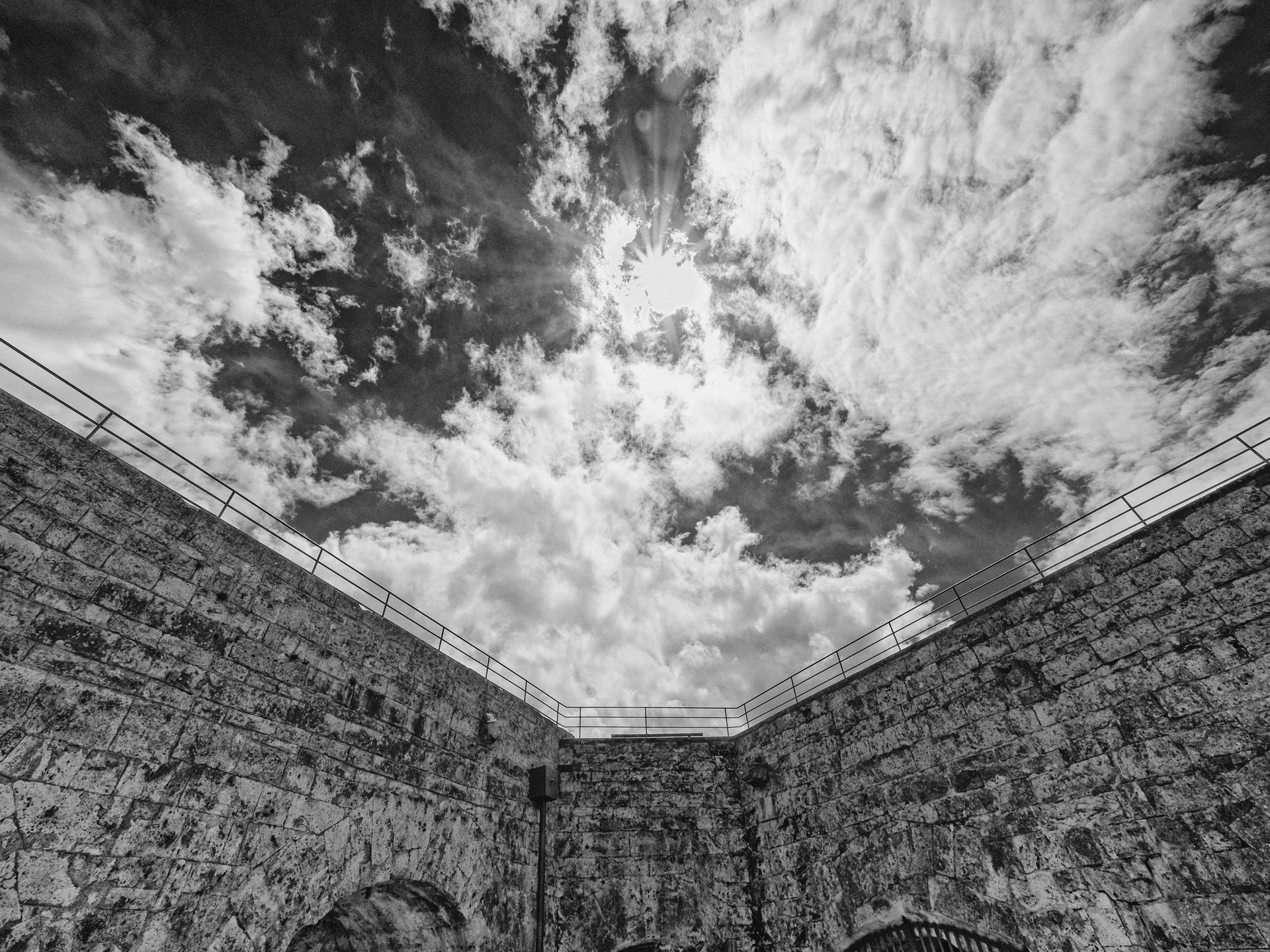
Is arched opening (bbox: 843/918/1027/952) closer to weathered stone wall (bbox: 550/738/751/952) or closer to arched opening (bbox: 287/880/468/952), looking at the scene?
weathered stone wall (bbox: 550/738/751/952)

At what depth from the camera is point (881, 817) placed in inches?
318

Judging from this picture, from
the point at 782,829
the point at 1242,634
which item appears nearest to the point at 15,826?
the point at 782,829

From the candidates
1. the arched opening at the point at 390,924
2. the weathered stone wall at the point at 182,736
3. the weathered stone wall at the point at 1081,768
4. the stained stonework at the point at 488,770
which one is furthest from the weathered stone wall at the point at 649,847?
the arched opening at the point at 390,924

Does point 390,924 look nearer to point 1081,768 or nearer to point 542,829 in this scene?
point 542,829

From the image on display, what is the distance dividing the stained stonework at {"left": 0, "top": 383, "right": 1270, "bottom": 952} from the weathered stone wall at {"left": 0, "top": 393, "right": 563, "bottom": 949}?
0.02m

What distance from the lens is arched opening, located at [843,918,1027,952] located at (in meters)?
6.66

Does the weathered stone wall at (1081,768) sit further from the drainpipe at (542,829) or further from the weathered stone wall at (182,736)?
the weathered stone wall at (182,736)

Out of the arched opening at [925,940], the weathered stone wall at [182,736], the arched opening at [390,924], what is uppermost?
the weathered stone wall at [182,736]

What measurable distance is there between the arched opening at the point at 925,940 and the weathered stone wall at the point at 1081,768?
19 centimetres

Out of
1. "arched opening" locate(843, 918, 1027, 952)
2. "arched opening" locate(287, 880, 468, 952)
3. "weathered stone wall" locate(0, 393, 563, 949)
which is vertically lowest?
"arched opening" locate(843, 918, 1027, 952)

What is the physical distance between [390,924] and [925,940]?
7.18 m

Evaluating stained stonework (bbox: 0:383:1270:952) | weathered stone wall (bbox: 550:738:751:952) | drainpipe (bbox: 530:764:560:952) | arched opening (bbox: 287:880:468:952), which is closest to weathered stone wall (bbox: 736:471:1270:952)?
stained stonework (bbox: 0:383:1270:952)

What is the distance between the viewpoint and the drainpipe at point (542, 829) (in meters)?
9.05

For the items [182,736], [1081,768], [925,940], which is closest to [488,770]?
[182,736]
